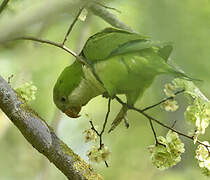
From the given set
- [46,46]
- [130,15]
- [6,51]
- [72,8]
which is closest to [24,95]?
[72,8]

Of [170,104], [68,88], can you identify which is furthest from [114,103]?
[170,104]

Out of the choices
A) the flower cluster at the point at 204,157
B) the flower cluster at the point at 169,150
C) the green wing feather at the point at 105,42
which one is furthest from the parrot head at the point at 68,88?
the flower cluster at the point at 204,157

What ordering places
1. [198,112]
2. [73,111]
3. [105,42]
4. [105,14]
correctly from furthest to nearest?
[73,111], [105,14], [105,42], [198,112]

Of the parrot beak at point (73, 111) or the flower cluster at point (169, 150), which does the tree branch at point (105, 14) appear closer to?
the parrot beak at point (73, 111)

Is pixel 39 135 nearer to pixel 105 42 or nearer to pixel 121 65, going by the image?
pixel 121 65

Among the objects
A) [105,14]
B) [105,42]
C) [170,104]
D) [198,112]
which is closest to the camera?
[198,112]

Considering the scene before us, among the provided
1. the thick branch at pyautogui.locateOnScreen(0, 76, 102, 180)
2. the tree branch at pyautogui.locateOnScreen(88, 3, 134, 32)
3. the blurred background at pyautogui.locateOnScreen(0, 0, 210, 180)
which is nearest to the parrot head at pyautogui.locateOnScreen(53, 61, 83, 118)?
the blurred background at pyautogui.locateOnScreen(0, 0, 210, 180)

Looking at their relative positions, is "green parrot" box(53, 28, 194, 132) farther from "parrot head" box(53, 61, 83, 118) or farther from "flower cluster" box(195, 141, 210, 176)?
"flower cluster" box(195, 141, 210, 176)
